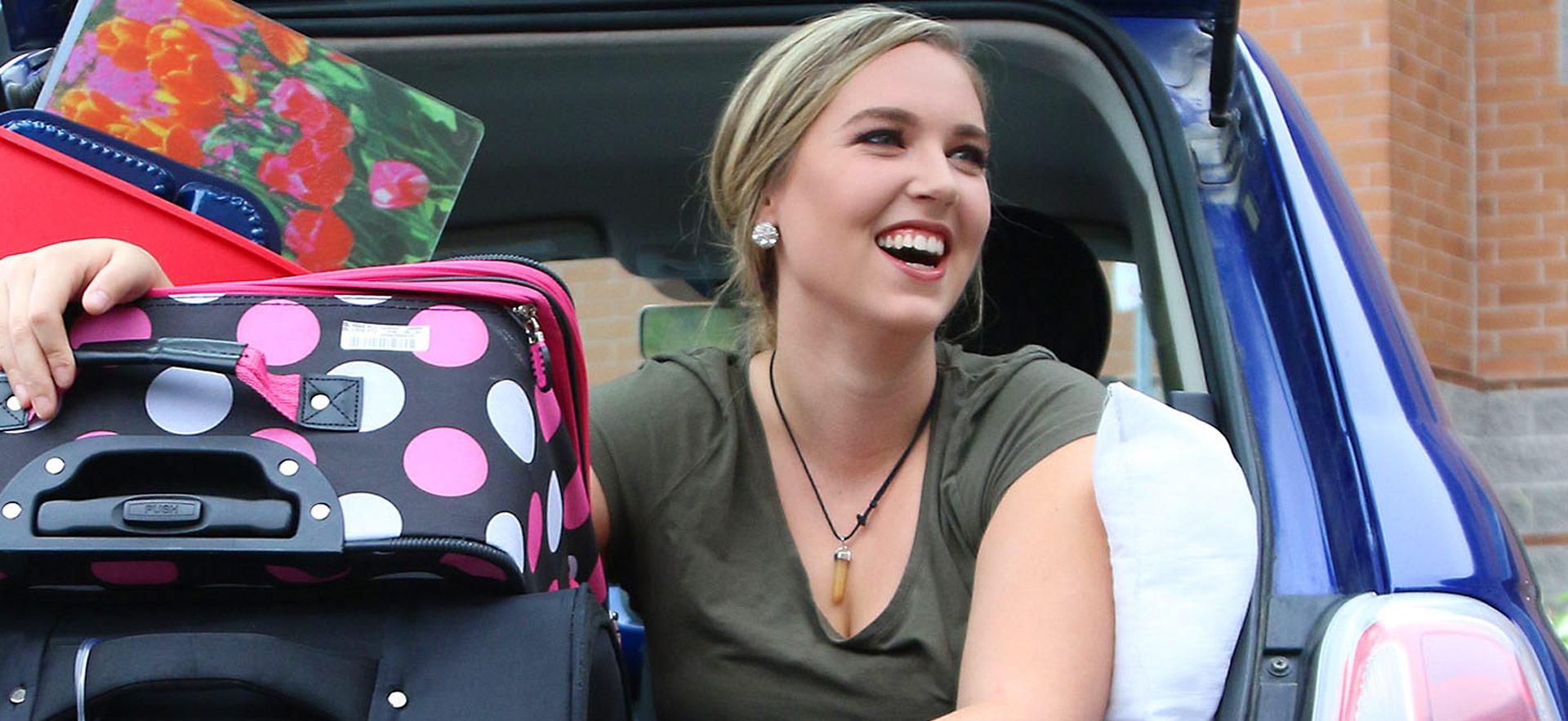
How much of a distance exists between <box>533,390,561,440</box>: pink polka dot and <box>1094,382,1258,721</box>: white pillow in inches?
17.5

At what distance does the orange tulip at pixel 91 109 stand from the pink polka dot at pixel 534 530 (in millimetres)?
668

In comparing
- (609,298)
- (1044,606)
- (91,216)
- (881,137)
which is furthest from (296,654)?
(609,298)

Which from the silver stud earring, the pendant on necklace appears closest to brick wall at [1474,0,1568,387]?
the silver stud earring

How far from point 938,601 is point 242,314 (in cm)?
75

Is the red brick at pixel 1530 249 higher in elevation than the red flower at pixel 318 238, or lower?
lower

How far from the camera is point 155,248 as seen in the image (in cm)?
158

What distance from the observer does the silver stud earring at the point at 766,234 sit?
203 cm

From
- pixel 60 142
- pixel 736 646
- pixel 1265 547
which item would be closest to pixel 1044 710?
pixel 1265 547

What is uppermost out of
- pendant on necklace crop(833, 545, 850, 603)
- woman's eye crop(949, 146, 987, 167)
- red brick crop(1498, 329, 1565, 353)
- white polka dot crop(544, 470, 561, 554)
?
woman's eye crop(949, 146, 987, 167)

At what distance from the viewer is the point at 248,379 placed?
1.29 meters

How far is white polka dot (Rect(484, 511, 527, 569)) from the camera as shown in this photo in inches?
51.0

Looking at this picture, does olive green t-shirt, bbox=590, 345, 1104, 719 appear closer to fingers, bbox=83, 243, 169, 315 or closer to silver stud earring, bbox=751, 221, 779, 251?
silver stud earring, bbox=751, 221, 779, 251

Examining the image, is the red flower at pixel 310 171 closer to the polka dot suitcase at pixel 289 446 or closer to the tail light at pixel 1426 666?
the polka dot suitcase at pixel 289 446

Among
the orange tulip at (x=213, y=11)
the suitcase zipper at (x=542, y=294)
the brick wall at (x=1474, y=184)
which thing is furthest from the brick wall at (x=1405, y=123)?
the suitcase zipper at (x=542, y=294)
